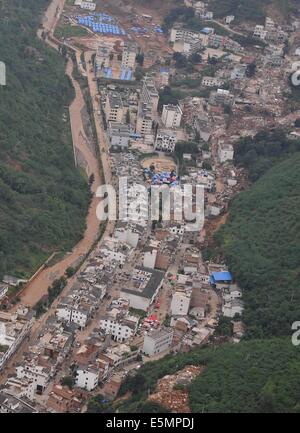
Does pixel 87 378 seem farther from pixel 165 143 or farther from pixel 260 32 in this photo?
pixel 260 32

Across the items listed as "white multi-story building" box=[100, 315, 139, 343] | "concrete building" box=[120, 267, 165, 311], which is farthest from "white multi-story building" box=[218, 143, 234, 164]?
"white multi-story building" box=[100, 315, 139, 343]

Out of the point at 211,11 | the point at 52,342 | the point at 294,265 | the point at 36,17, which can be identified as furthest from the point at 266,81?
the point at 52,342

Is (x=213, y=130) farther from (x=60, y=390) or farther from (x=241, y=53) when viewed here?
(x=60, y=390)

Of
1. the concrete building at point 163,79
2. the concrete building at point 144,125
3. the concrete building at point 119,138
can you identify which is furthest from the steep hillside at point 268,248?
the concrete building at point 163,79

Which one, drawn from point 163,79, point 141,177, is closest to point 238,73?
point 163,79

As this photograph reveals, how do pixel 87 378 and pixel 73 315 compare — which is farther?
pixel 73 315
